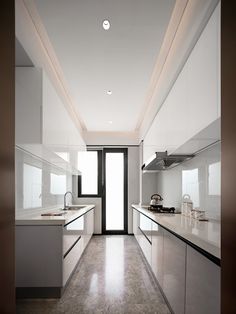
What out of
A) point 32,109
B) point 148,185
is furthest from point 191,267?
point 148,185

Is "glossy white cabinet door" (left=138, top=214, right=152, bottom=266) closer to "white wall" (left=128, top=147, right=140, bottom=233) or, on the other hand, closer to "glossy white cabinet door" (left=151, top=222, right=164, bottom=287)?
"glossy white cabinet door" (left=151, top=222, right=164, bottom=287)

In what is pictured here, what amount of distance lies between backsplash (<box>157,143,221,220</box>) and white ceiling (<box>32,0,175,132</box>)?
4.26 ft

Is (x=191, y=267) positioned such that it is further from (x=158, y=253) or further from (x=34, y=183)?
(x=34, y=183)

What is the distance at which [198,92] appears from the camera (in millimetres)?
2086

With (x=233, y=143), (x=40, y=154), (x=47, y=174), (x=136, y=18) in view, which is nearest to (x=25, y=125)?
(x=40, y=154)

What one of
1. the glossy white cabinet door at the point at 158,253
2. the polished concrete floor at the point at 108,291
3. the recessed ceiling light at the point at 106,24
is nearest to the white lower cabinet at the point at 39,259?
the polished concrete floor at the point at 108,291

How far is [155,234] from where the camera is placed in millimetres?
3289

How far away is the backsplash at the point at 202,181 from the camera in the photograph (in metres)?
2.58

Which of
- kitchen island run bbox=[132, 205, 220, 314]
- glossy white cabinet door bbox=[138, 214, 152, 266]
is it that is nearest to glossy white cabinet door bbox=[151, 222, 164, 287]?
kitchen island run bbox=[132, 205, 220, 314]

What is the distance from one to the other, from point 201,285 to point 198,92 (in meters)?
1.31

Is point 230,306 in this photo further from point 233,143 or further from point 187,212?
point 187,212

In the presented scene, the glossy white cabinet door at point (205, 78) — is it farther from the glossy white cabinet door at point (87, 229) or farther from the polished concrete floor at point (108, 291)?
the glossy white cabinet door at point (87, 229)

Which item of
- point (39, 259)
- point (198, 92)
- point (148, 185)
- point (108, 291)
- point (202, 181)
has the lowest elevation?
point (108, 291)

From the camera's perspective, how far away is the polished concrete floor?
2.68 metres
